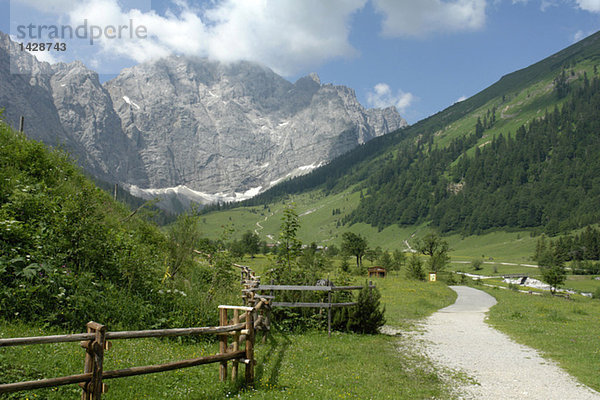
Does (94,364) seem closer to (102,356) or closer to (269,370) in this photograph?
(102,356)

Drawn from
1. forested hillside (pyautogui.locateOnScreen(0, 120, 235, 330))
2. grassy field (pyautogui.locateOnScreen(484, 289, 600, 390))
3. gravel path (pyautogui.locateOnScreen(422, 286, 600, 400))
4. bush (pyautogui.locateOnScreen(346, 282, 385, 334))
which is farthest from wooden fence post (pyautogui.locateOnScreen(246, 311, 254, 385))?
grassy field (pyautogui.locateOnScreen(484, 289, 600, 390))

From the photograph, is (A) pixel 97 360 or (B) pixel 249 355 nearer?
(A) pixel 97 360

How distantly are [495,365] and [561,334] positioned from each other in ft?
28.4

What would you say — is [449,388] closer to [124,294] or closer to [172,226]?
[124,294]

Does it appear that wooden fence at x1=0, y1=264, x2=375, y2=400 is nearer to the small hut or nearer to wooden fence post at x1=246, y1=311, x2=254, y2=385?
wooden fence post at x1=246, y1=311, x2=254, y2=385

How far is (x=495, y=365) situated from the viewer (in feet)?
42.6

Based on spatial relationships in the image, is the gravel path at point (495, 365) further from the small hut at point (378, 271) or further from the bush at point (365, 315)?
the small hut at point (378, 271)

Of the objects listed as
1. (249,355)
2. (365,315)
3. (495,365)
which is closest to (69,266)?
(249,355)

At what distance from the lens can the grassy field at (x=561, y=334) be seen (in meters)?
12.9

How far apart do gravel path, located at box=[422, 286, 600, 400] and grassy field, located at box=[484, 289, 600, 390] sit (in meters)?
0.54

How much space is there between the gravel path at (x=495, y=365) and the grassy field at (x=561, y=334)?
0.54m

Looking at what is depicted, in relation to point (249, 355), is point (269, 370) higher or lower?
lower

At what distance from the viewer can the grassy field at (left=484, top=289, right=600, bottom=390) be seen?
509 inches

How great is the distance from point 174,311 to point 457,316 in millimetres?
19568
